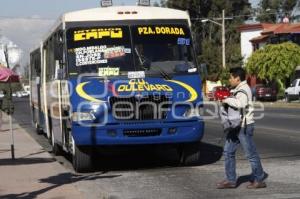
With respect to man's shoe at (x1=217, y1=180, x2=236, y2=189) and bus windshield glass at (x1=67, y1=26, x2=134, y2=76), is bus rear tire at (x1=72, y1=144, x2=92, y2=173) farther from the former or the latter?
man's shoe at (x1=217, y1=180, x2=236, y2=189)

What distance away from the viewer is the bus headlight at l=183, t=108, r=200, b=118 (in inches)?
486

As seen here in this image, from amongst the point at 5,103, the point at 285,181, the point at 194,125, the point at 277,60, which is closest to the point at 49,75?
the point at 5,103

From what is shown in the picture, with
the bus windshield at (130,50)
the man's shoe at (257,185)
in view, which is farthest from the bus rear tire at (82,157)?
the man's shoe at (257,185)

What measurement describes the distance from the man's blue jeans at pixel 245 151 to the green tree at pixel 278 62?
49.3 metres

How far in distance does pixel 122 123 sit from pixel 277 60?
47.7 m

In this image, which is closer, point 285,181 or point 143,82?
point 285,181

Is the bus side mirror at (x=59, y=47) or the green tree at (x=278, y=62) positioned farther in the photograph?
the green tree at (x=278, y=62)

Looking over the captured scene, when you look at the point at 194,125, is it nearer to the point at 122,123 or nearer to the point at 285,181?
the point at 122,123

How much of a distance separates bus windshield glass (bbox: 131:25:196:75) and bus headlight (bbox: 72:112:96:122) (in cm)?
134

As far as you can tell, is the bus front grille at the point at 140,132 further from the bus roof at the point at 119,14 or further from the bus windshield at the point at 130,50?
the bus roof at the point at 119,14

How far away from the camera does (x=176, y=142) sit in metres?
12.4

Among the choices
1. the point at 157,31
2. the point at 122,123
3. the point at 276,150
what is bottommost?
the point at 276,150

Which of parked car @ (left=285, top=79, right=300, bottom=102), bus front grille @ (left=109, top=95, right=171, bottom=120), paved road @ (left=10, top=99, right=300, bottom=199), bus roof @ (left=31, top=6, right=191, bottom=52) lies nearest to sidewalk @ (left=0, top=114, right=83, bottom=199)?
paved road @ (left=10, top=99, right=300, bottom=199)

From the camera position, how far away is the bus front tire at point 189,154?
13120 mm
